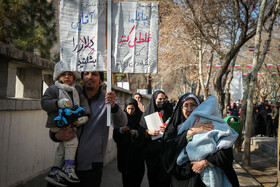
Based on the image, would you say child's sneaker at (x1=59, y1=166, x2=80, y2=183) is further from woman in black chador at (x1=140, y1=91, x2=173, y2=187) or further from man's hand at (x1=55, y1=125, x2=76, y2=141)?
woman in black chador at (x1=140, y1=91, x2=173, y2=187)

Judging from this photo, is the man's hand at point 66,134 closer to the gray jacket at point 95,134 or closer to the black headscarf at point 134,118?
the gray jacket at point 95,134

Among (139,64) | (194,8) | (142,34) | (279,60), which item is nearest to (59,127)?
(139,64)

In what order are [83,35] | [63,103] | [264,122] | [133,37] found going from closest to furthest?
[63,103]
[83,35]
[133,37]
[264,122]

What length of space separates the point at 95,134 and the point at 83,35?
3.44 ft

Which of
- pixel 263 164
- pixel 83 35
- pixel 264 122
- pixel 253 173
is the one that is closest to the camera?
pixel 83 35

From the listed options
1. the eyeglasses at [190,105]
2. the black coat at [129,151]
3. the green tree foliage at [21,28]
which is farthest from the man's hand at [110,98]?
the green tree foliage at [21,28]

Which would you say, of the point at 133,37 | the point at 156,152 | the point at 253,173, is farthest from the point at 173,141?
the point at 253,173

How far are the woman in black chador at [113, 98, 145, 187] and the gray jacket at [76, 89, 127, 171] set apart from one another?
7.08ft

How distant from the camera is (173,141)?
3422mm

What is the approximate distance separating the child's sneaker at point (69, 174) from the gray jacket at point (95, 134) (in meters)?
0.11

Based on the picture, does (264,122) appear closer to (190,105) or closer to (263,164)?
(263,164)

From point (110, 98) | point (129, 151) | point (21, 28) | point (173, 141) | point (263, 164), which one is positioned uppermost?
point (21, 28)

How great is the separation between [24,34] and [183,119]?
42.9ft

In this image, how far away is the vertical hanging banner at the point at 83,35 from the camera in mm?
3209
